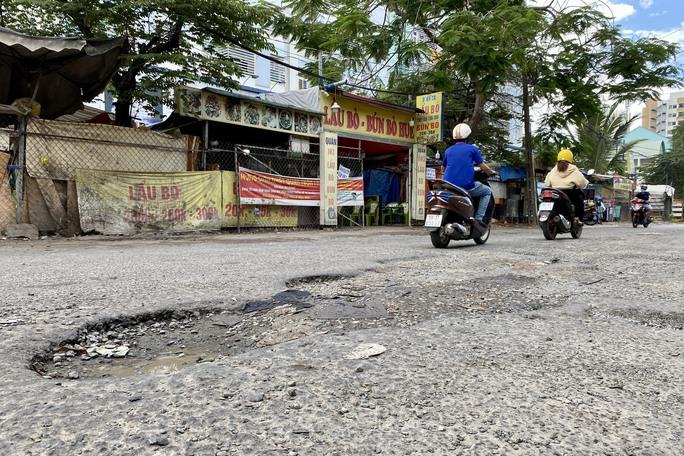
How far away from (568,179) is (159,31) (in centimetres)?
923

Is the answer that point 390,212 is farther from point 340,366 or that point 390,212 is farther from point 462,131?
point 340,366

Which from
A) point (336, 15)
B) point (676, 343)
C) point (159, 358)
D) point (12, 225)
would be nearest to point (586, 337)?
point (676, 343)

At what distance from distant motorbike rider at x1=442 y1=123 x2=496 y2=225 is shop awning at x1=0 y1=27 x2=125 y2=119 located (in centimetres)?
578

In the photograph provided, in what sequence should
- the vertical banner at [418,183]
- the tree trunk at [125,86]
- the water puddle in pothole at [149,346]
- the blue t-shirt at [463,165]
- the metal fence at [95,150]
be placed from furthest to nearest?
1. the vertical banner at [418,183]
2. the tree trunk at [125,86]
3. the metal fence at [95,150]
4. the blue t-shirt at [463,165]
5. the water puddle in pothole at [149,346]

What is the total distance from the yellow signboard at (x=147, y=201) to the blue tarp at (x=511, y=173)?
14113 millimetres

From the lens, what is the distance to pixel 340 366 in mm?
1614

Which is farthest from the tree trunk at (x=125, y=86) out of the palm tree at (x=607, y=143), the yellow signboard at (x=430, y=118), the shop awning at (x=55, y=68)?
the palm tree at (x=607, y=143)

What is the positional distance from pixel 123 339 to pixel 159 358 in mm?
360

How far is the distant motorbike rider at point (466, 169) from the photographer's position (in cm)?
616

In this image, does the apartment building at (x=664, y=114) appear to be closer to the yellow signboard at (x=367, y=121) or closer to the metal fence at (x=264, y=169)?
the yellow signboard at (x=367, y=121)

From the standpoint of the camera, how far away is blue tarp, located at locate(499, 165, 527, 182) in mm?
19984

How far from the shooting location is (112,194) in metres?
8.30

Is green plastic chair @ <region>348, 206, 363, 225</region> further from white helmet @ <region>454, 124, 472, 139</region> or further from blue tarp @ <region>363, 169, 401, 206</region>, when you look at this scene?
white helmet @ <region>454, 124, 472, 139</region>

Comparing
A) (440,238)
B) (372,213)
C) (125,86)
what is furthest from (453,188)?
(125,86)
